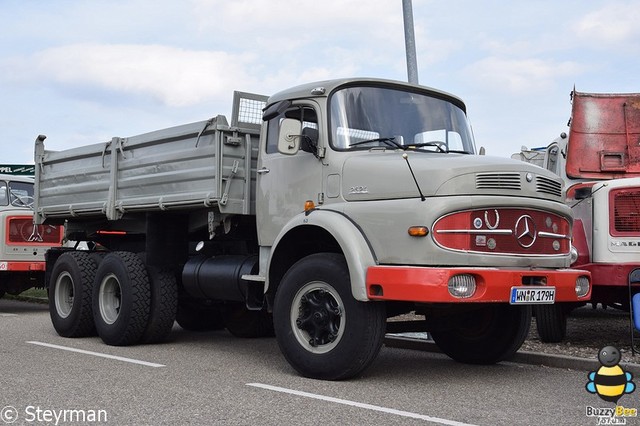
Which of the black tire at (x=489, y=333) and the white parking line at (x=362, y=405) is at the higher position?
the black tire at (x=489, y=333)

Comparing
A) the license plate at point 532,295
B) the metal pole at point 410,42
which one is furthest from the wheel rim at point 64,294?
the license plate at point 532,295

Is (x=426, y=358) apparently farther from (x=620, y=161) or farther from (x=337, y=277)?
(x=620, y=161)

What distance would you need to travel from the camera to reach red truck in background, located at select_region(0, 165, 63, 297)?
14.5 m

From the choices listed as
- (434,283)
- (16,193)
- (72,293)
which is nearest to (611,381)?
(434,283)

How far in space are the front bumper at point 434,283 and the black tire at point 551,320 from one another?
103 inches

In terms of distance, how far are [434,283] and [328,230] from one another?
1126 millimetres

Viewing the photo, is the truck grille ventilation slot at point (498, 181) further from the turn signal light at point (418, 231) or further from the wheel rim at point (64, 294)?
the wheel rim at point (64, 294)

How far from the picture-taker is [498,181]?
22.2 feet

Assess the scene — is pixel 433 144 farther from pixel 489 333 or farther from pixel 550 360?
pixel 550 360

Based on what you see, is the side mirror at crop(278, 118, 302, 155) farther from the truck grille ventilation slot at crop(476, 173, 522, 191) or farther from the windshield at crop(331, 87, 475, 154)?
the truck grille ventilation slot at crop(476, 173, 522, 191)

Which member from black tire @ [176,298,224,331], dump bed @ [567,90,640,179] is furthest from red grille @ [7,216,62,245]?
dump bed @ [567,90,640,179]

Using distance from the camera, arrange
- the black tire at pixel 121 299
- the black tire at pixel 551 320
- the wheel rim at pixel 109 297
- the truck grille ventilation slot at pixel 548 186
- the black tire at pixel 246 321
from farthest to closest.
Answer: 1. the black tire at pixel 246 321
2. the wheel rim at pixel 109 297
3. the black tire at pixel 121 299
4. the black tire at pixel 551 320
5. the truck grille ventilation slot at pixel 548 186

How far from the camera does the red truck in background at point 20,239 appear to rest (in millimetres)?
14539

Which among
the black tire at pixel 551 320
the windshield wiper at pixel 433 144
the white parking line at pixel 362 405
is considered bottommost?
the white parking line at pixel 362 405
